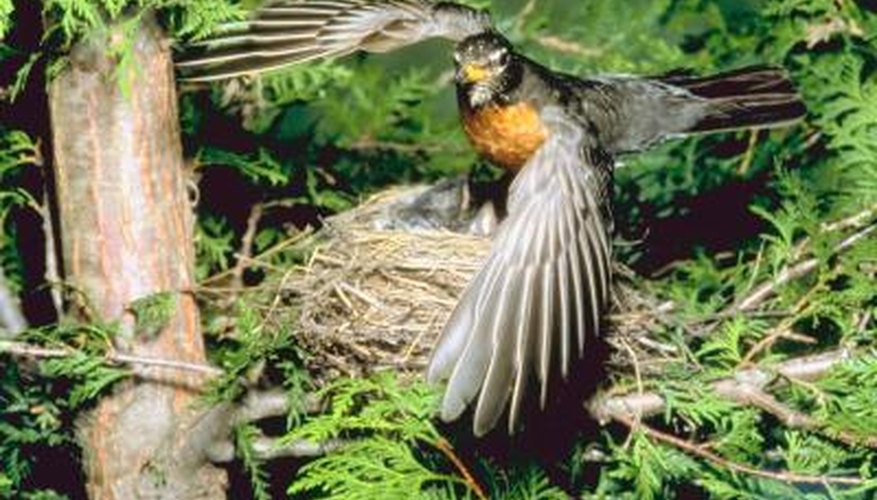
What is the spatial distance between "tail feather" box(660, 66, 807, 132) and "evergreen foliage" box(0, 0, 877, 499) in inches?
4.2

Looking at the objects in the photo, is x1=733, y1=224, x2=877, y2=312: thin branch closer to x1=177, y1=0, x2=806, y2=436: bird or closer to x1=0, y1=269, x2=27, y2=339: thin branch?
x1=177, y1=0, x2=806, y2=436: bird

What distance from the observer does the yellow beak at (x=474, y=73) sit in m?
3.62

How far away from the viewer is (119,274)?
3061 mm

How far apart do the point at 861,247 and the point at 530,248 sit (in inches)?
33.3

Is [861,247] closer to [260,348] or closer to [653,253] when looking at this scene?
[653,253]

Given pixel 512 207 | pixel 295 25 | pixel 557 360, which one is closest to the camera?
pixel 557 360

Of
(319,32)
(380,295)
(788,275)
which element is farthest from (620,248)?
(319,32)

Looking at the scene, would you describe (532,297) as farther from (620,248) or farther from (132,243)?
(620,248)

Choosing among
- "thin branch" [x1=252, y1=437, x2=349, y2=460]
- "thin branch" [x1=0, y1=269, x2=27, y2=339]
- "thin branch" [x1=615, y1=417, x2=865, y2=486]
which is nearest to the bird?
"thin branch" [x1=615, y1=417, x2=865, y2=486]

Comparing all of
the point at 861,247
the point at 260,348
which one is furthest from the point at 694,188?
the point at 260,348

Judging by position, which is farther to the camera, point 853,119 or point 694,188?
point 694,188

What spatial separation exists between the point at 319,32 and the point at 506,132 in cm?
59

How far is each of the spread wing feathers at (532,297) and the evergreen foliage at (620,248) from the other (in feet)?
0.65

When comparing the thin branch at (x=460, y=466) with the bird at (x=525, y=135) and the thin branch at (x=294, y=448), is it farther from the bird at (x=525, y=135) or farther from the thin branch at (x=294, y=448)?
the thin branch at (x=294, y=448)
